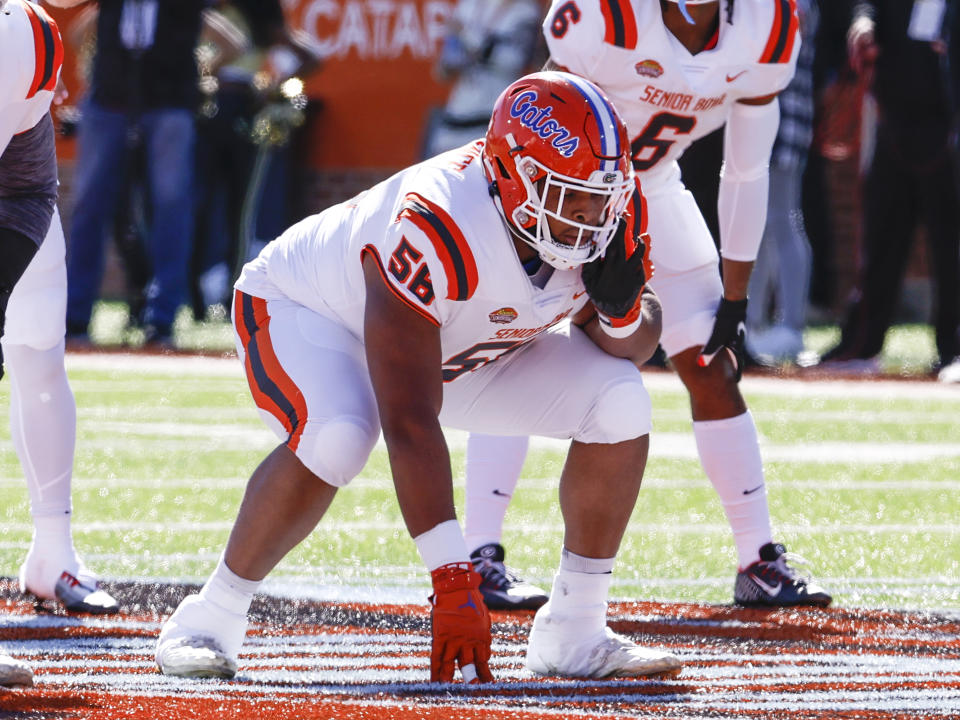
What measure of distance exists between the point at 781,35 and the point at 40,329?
1.97 meters

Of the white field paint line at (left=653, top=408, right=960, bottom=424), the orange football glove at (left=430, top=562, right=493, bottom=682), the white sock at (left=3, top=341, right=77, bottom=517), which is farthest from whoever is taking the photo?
the white field paint line at (left=653, top=408, right=960, bottom=424)

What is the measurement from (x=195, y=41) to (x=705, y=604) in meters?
6.73

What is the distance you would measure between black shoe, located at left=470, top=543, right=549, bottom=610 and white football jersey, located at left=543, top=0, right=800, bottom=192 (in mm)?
1065

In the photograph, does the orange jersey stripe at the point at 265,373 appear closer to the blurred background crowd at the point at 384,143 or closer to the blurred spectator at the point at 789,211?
the blurred background crowd at the point at 384,143

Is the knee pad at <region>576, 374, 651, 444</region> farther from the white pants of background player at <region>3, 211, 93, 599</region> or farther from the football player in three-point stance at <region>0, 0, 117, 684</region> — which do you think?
the white pants of background player at <region>3, 211, 93, 599</region>

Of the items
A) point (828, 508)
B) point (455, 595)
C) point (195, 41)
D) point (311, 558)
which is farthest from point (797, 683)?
point (195, 41)

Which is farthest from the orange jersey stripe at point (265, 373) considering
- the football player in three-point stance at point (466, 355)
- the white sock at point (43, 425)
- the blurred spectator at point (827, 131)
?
the blurred spectator at point (827, 131)

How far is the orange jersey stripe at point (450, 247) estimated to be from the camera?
355 centimetres

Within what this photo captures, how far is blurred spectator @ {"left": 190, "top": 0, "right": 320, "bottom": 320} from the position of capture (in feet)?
41.2

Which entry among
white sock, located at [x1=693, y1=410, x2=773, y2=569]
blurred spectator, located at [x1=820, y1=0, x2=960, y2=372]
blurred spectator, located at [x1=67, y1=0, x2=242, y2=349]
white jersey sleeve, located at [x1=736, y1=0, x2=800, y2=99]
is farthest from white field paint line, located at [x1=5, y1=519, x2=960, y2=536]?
blurred spectator, located at [x1=67, y1=0, x2=242, y2=349]

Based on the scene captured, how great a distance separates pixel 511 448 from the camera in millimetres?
4832

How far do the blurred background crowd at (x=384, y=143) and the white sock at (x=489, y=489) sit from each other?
4.08 metres

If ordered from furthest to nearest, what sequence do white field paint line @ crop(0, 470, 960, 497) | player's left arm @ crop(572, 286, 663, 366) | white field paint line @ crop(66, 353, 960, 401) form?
white field paint line @ crop(66, 353, 960, 401) → white field paint line @ crop(0, 470, 960, 497) → player's left arm @ crop(572, 286, 663, 366)

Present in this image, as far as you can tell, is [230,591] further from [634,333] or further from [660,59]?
[660,59]
